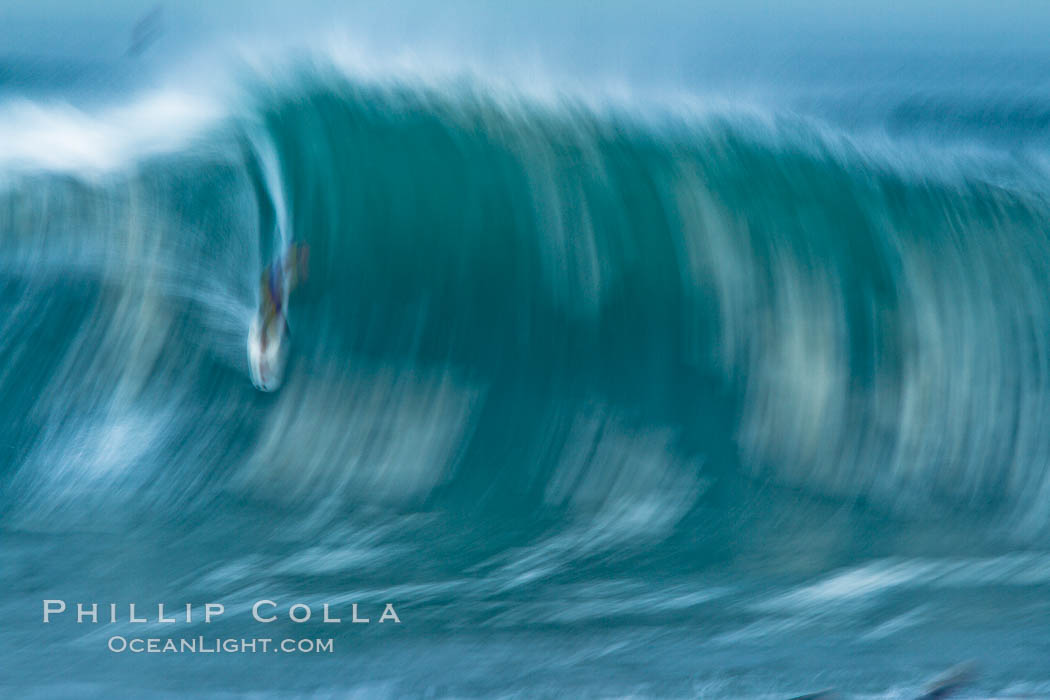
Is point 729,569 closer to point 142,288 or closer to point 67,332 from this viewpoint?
point 142,288

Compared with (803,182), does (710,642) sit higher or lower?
lower

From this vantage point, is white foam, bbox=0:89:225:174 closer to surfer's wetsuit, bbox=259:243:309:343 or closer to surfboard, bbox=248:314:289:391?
surfer's wetsuit, bbox=259:243:309:343

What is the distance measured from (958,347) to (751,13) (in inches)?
36.5

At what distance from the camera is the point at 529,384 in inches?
66.8

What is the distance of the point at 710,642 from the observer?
1545 millimetres

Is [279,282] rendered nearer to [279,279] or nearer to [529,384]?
[279,279]

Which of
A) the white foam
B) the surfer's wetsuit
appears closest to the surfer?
the surfer's wetsuit

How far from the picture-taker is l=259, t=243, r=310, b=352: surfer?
5.48ft

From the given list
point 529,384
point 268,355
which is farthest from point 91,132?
point 529,384

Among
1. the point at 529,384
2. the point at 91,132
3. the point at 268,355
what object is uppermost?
the point at 91,132

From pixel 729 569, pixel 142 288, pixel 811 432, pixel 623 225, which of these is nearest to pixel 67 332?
pixel 142 288

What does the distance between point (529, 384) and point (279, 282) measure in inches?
24.2

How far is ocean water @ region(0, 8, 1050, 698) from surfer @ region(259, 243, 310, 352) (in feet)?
0.09

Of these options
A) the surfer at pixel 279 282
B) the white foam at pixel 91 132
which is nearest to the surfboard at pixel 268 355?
the surfer at pixel 279 282
